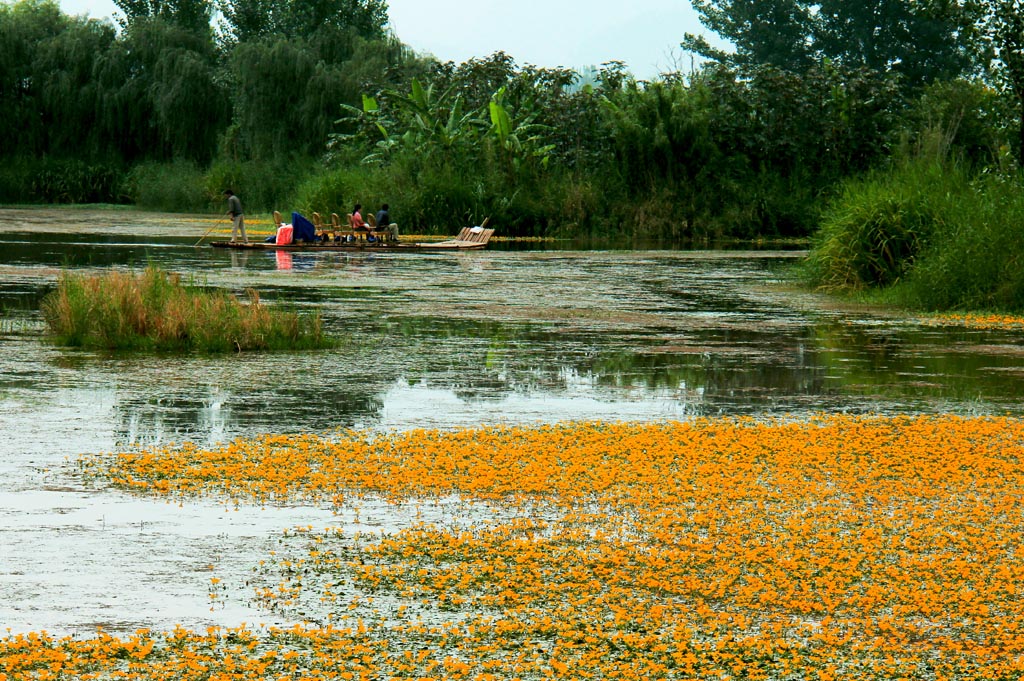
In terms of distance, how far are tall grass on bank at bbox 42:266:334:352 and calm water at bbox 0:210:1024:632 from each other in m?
0.43

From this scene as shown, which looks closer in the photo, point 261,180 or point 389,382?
point 389,382

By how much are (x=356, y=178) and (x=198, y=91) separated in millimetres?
17193

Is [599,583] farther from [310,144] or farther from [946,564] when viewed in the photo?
[310,144]

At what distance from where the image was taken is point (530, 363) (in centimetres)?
1612

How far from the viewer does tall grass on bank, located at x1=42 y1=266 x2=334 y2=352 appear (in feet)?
54.9

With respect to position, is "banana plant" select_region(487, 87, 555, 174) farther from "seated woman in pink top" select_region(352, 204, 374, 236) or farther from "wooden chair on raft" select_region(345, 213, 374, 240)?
"seated woman in pink top" select_region(352, 204, 374, 236)

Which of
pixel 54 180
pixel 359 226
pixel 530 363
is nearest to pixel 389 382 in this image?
pixel 530 363

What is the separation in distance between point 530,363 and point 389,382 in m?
2.16

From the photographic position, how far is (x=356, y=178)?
159 feet

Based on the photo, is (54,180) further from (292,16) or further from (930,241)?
(930,241)

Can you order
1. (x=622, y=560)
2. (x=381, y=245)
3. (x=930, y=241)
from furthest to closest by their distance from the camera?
(x=381, y=245)
(x=930, y=241)
(x=622, y=560)

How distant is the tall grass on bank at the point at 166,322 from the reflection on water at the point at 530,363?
0.47 metres

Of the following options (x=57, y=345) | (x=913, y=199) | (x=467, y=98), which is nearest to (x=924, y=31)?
(x=467, y=98)

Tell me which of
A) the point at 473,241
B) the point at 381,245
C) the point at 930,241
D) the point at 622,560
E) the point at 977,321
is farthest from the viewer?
the point at 473,241
